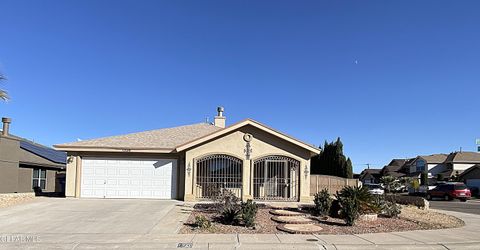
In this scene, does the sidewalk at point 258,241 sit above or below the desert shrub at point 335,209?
below

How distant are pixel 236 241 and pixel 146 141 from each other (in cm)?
1404

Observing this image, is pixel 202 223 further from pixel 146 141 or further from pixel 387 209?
pixel 146 141

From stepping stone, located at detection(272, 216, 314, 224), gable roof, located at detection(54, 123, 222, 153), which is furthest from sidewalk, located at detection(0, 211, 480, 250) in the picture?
gable roof, located at detection(54, 123, 222, 153)

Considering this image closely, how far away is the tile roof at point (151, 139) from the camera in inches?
931

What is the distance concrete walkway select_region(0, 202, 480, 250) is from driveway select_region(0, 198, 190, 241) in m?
0.31

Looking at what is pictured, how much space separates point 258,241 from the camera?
11977mm

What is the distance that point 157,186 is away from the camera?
23.7 m

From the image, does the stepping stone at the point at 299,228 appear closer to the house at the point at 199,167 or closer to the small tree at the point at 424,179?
the house at the point at 199,167

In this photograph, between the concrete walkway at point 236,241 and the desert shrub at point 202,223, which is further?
the desert shrub at point 202,223

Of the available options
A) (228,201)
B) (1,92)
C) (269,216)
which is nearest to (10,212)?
(1,92)

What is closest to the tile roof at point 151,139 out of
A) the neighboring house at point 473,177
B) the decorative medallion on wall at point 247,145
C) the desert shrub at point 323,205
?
the decorative medallion on wall at point 247,145

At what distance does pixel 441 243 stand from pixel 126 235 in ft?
28.7

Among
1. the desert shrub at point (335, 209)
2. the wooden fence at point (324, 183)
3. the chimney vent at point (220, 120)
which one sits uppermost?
the chimney vent at point (220, 120)

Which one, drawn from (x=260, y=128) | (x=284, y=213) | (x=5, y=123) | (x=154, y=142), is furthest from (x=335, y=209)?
(x=5, y=123)
